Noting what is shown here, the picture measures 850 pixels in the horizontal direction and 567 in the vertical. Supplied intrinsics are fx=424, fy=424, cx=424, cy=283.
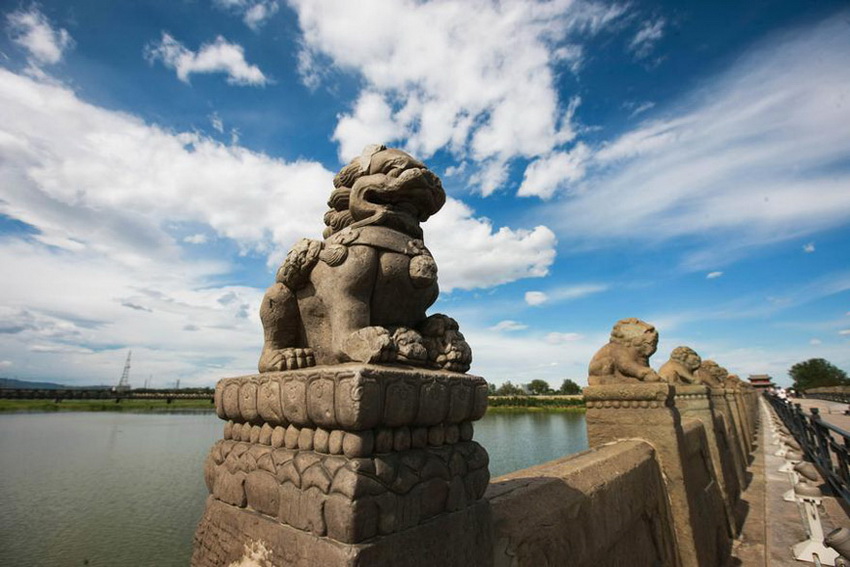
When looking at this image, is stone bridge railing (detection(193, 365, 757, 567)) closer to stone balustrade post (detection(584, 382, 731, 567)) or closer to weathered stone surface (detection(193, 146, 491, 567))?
weathered stone surface (detection(193, 146, 491, 567))

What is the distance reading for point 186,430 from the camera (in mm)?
25016

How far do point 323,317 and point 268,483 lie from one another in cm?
76

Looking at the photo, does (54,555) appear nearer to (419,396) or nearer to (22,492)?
(22,492)

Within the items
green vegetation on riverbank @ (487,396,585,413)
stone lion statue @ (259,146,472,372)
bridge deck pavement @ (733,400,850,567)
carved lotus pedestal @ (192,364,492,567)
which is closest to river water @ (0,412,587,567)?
bridge deck pavement @ (733,400,850,567)

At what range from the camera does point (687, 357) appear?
1037 centimetres

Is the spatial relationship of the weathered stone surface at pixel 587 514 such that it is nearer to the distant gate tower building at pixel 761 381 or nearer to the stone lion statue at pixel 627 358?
the stone lion statue at pixel 627 358

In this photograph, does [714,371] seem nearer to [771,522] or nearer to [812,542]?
[771,522]

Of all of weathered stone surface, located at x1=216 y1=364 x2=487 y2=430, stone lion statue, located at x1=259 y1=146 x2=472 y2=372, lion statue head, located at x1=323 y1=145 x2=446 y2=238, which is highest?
lion statue head, located at x1=323 y1=145 x2=446 y2=238

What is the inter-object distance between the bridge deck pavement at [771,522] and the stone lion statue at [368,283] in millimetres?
6257

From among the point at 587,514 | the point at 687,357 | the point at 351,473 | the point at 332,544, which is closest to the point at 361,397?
the point at 351,473

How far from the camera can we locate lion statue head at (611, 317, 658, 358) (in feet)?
18.1

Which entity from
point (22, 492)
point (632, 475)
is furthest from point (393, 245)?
point (22, 492)

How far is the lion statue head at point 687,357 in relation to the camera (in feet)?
33.6

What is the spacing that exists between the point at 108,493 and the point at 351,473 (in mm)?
13558
